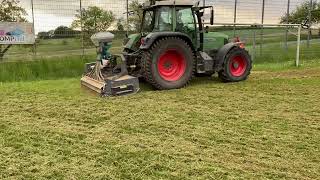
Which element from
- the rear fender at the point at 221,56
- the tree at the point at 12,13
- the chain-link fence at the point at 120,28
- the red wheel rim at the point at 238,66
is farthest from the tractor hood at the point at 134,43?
the tree at the point at 12,13

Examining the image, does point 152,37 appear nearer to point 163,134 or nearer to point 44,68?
point 163,134

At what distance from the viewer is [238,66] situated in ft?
28.2

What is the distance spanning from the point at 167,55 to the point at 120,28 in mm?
4839

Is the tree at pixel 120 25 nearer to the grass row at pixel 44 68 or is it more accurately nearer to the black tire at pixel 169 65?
the grass row at pixel 44 68

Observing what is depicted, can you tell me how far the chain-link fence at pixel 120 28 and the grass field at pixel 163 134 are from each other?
3629mm

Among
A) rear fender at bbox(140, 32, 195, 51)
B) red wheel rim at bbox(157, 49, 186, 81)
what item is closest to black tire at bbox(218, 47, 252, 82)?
red wheel rim at bbox(157, 49, 186, 81)

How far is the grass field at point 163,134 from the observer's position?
3.44 m

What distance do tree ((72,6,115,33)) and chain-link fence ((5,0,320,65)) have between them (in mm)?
28

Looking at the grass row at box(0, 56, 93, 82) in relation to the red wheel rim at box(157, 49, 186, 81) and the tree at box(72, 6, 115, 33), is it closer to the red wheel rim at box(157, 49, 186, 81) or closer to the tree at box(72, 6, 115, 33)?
the tree at box(72, 6, 115, 33)

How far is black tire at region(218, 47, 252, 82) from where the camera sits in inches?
325

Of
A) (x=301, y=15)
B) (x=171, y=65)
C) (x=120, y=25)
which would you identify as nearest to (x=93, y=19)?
(x=120, y=25)

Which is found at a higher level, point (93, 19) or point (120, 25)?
point (93, 19)

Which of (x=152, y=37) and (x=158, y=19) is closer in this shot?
(x=152, y=37)

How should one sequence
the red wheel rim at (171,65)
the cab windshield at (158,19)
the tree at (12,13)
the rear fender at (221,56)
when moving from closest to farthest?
the red wheel rim at (171,65)
the cab windshield at (158,19)
the rear fender at (221,56)
the tree at (12,13)
